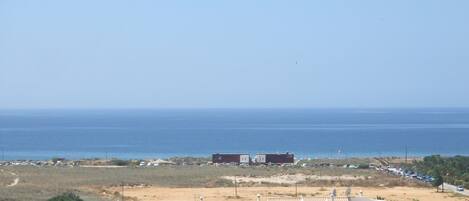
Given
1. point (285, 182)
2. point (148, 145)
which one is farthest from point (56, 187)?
point (148, 145)

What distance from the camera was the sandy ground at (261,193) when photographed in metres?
46.3

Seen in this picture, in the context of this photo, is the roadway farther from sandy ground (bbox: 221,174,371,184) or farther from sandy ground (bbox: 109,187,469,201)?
sandy ground (bbox: 221,174,371,184)

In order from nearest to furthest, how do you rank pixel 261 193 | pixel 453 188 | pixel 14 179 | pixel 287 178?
pixel 261 193
pixel 453 188
pixel 14 179
pixel 287 178

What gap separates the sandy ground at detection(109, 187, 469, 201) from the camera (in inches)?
1822

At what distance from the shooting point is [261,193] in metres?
48.6

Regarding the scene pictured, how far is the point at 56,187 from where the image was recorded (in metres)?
50.1

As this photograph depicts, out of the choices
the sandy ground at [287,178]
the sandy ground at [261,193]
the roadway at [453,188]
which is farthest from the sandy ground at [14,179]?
the roadway at [453,188]

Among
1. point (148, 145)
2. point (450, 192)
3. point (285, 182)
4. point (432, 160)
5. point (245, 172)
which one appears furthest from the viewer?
point (148, 145)

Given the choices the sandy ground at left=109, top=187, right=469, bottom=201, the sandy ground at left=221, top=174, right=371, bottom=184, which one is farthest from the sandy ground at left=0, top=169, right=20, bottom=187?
the sandy ground at left=221, top=174, right=371, bottom=184

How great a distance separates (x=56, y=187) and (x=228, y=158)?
27.2 meters

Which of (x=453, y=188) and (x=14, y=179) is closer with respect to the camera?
(x=453, y=188)

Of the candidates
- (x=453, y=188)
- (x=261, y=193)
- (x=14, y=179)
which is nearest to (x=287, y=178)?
(x=261, y=193)

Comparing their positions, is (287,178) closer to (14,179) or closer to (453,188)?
(453,188)

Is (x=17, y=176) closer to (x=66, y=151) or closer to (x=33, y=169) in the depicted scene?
(x=33, y=169)
